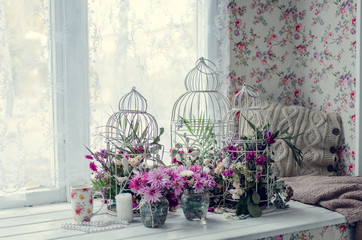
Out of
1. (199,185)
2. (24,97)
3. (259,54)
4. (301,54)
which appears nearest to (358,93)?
(301,54)

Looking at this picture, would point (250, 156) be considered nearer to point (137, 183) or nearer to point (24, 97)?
point (137, 183)

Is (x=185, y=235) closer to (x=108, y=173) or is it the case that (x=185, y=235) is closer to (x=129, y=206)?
(x=129, y=206)

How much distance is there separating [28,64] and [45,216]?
68 centimetres

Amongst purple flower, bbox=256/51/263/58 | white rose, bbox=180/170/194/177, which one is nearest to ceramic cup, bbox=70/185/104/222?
white rose, bbox=180/170/194/177

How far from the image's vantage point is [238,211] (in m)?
1.55

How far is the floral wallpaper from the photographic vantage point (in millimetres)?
2117

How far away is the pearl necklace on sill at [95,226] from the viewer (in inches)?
55.4

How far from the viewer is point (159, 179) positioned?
1.40 m

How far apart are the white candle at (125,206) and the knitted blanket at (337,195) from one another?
0.75 meters

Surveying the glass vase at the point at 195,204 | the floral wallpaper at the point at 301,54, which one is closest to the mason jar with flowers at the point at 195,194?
the glass vase at the point at 195,204

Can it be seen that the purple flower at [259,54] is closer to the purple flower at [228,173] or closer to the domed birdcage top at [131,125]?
the domed birdcage top at [131,125]

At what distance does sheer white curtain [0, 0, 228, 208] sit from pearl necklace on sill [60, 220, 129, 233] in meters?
0.45

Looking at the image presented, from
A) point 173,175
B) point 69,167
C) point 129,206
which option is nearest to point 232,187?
point 173,175

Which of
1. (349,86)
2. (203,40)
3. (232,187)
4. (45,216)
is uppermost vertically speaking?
(203,40)
